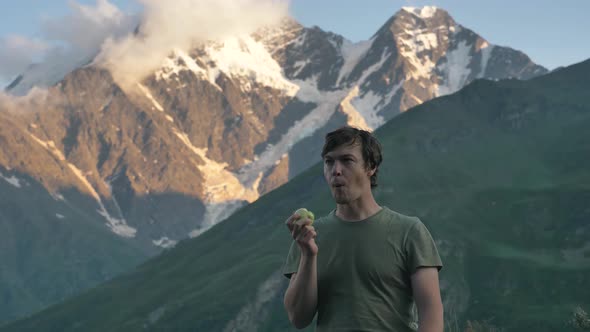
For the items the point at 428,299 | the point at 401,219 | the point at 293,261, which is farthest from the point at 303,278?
the point at 428,299

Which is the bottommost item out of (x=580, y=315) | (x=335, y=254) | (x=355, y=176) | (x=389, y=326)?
(x=580, y=315)

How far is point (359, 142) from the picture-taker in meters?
12.7

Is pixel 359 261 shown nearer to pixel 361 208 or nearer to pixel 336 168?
pixel 361 208

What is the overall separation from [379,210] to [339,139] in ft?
3.53

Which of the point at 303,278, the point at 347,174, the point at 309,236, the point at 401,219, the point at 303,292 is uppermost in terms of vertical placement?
the point at 347,174

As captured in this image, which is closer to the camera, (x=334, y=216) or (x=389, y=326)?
(x=389, y=326)

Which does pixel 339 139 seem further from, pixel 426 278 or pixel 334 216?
pixel 426 278

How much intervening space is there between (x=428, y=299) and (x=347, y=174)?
1937 mm

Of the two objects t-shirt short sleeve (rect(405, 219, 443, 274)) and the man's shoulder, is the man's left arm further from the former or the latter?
the man's shoulder

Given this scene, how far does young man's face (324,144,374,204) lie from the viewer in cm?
1234

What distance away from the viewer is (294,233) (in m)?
11.7

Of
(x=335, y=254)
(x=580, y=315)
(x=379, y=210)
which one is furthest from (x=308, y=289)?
(x=580, y=315)

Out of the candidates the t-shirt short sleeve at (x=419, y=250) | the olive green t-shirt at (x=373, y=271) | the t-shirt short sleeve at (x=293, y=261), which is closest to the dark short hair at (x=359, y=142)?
the olive green t-shirt at (x=373, y=271)

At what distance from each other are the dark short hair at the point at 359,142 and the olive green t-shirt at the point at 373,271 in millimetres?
686
